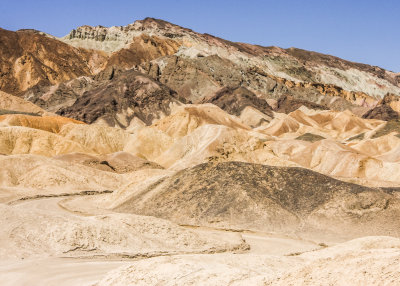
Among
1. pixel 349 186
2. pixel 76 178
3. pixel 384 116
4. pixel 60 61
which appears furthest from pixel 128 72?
pixel 349 186

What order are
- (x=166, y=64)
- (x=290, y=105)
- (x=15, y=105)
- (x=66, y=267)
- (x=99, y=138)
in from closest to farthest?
(x=66, y=267) → (x=99, y=138) → (x=15, y=105) → (x=290, y=105) → (x=166, y=64)

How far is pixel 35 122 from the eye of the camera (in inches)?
3465

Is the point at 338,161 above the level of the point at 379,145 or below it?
below

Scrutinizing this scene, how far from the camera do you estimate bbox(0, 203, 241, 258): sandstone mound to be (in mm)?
21234

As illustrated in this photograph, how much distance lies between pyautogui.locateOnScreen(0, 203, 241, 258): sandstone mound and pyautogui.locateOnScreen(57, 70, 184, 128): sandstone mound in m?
90.9

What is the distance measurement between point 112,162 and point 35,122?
32766 millimetres

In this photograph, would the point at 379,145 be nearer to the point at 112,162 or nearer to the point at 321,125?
the point at 112,162

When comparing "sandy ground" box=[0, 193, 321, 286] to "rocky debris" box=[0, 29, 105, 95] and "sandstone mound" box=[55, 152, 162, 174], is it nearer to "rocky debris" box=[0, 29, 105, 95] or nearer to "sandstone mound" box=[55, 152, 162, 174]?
"sandstone mound" box=[55, 152, 162, 174]

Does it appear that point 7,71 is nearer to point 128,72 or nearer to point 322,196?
point 128,72

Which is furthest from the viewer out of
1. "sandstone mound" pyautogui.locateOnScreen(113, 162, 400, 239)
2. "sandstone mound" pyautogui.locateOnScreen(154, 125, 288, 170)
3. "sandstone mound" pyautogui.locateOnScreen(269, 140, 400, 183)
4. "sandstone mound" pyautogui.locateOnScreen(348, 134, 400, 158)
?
"sandstone mound" pyautogui.locateOnScreen(348, 134, 400, 158)

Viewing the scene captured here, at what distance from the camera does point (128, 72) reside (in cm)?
13525

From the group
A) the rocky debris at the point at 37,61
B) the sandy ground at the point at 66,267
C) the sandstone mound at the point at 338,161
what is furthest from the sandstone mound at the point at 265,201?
the rocky debris at the point at 37,61

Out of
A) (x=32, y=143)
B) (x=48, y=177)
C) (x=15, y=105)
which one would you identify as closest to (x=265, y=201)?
(x=48, y=177)

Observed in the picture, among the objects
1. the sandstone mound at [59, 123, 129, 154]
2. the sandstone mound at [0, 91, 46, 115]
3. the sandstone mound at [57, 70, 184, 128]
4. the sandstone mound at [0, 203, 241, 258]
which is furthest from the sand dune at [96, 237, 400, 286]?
the sandstone mound at [57, 70, 184, 128]
